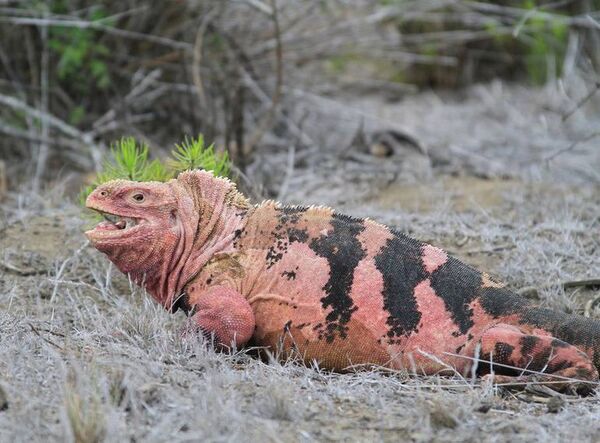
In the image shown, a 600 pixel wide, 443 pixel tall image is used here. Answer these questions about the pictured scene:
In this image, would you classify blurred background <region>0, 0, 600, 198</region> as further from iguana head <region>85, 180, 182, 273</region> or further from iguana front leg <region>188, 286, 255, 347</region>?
iguana front leg <region>188, 286, 255, 347</region>

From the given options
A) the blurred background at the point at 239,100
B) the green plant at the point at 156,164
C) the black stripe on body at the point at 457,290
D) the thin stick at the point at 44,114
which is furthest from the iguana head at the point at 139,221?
the thin stick at the point at 44,114

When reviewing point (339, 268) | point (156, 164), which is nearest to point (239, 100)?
point (156, 164)

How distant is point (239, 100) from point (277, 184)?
2.55 feet

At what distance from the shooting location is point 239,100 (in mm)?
7148

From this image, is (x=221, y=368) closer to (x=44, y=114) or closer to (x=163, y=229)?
(x=163, y=229)

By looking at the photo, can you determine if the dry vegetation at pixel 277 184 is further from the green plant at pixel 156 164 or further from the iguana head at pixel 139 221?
the green plant at pixel 156 164

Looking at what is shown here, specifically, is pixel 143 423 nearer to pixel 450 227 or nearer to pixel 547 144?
pixel 450 227

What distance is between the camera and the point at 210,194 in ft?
12.7

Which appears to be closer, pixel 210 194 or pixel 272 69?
pixel 210 194

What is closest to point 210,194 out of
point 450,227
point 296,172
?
point 450,227

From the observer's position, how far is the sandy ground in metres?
2.73

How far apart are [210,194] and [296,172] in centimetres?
388

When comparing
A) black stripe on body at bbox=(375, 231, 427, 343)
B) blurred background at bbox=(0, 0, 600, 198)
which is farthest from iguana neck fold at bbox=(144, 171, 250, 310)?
blurred background at bbox=(0, 0, 600, 198)

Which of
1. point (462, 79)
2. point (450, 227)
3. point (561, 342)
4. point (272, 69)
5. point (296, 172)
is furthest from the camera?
point (462, 79)
